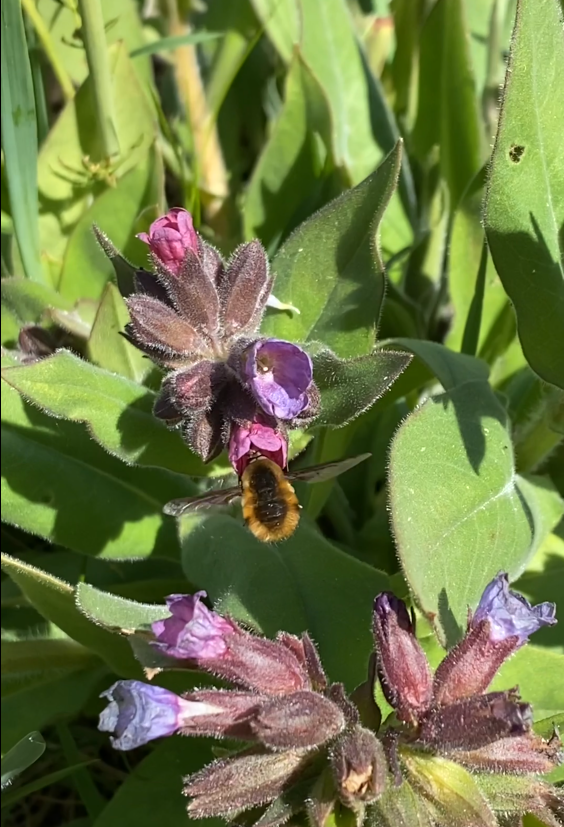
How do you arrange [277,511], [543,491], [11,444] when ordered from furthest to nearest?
[11,444] < [543,491] < [277,511]

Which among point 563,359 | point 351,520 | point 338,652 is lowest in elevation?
point 351,520

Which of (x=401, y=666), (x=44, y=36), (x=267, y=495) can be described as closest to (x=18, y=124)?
(x=44, y=36)

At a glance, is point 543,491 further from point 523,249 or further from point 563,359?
point 523,249

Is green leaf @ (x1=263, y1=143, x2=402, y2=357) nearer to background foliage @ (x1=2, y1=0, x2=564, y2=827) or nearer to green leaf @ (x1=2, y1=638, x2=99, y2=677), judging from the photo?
background foliage @ (x1=2, y1=0, x2=564, y2=827)

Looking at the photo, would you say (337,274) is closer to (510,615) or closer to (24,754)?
(510,615)

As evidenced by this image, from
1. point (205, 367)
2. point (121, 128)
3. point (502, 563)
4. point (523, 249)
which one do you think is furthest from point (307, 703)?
point (121, 128)

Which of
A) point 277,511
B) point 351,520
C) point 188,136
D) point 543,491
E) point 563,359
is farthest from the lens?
point 188,136
